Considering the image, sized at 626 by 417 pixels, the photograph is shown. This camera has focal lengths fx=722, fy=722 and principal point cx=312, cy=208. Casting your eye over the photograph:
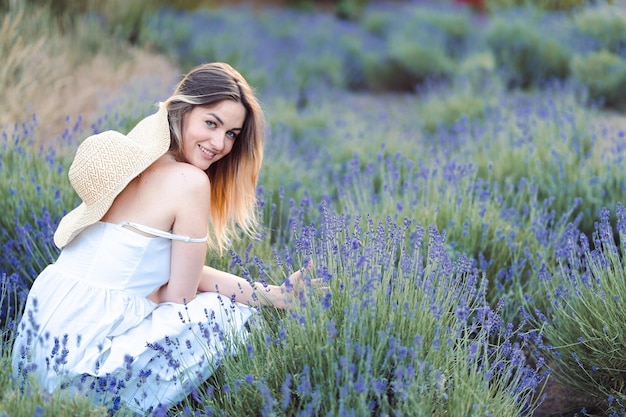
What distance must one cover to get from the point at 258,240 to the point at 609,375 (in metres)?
1.43

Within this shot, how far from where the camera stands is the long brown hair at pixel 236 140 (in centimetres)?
259

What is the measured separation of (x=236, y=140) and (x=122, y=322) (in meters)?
0.80

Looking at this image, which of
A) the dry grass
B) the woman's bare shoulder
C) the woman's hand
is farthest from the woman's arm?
the dry grass

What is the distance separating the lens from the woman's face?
2.57 m

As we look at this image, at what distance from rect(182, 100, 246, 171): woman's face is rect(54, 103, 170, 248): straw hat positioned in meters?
0.12

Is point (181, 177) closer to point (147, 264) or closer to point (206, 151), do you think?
point (206, 151)

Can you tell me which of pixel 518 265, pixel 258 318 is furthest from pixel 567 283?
pixel 258 318

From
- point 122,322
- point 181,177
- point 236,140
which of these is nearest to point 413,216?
point 236,140

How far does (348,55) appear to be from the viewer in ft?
27.2

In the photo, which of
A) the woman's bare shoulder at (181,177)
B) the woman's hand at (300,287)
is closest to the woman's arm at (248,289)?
the woman's hand at (300,287)

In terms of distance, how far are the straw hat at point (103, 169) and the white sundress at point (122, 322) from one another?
0.22ft

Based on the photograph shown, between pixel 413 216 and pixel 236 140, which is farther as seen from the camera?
pixel 413 216

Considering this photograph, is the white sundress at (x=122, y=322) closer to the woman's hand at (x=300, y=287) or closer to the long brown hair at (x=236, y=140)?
the woman's hand at (x=300, y=287)

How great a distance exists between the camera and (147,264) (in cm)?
246
